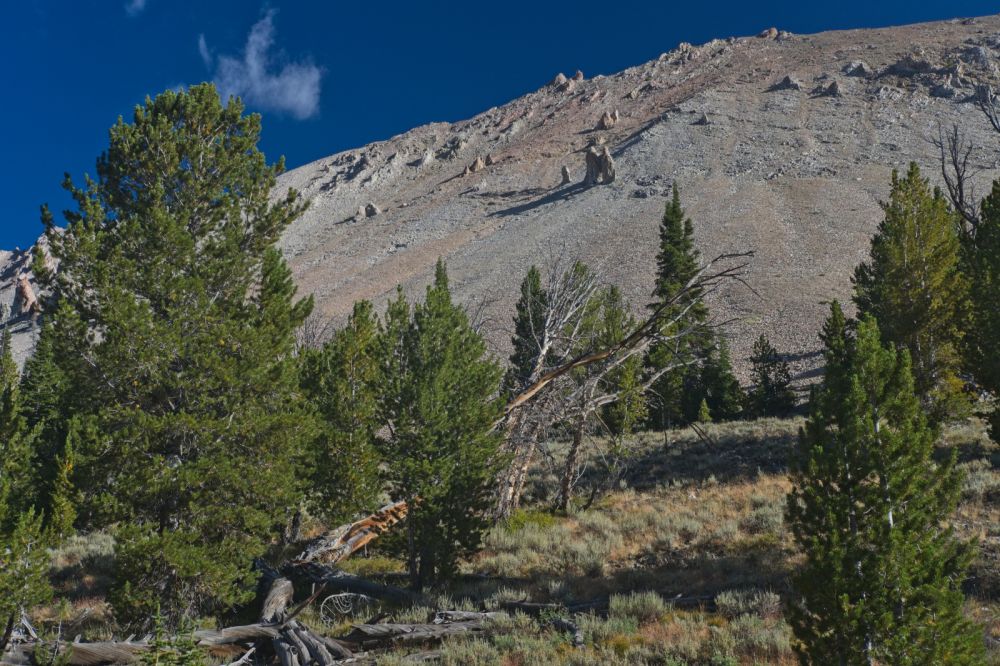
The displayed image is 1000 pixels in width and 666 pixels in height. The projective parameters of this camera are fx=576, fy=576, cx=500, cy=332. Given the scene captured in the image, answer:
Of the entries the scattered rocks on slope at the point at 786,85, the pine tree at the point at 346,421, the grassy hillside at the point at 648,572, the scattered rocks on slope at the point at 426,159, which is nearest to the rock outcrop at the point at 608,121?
the scattered rocks on slope at the point at 786,85

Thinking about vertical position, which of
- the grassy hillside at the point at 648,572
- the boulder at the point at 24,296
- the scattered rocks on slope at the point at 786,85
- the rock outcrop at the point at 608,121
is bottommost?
the grassy hillside at the point at 648,572

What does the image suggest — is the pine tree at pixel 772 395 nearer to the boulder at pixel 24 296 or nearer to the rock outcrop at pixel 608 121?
the boulder at pixel 24 296

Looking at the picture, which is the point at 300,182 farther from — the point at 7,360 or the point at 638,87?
the point at 7,360

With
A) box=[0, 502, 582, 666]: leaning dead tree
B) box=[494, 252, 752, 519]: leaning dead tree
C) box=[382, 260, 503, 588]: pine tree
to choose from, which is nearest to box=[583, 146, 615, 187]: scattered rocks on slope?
box=[494, 252, 752, 519]: leaning dead tree

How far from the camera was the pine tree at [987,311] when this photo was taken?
601 inches

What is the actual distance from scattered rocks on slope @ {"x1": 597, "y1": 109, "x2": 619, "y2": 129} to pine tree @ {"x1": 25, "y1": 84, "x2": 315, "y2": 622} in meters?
141

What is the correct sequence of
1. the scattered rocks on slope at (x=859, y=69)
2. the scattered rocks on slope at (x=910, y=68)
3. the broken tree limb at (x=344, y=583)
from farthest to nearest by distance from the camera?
the scattered rocks on slope at (x=859, y=69), the scattered rocks on slope at (x=910, y=68), the broken tree limb at (x=344, y=583)

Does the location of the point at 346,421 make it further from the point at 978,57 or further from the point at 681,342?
the point at 978,57

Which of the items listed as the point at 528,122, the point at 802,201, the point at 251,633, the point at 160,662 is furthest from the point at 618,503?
the point at 528,122

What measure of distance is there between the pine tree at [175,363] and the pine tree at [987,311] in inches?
683

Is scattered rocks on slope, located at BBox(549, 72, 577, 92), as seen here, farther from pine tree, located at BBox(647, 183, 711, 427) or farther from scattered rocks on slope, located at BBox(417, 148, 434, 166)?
pine tree, located at BBox(647, 183, 711, 427)

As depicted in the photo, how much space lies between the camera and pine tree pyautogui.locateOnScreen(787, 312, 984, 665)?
563 centimetres

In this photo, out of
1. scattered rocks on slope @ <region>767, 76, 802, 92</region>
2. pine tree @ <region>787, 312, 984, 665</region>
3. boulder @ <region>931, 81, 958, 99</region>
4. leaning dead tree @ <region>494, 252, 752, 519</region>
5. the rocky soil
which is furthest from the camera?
scattered rocks on slope @ <region>767, 76, 802, 92</region>

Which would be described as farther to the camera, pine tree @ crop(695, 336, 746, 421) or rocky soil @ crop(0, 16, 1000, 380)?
rocky soil @ crop(0, 16, 1000, 380)
